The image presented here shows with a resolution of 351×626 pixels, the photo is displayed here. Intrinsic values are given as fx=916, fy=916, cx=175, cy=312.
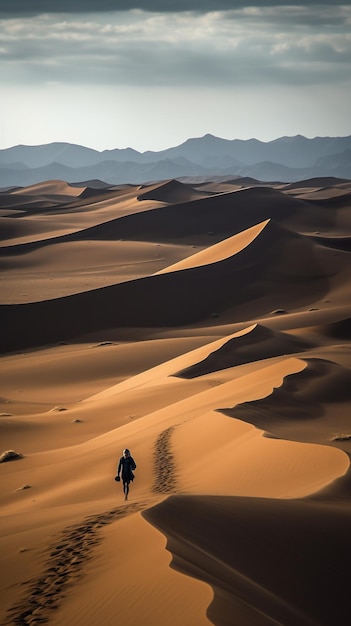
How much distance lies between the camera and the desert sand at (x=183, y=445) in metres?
7.97

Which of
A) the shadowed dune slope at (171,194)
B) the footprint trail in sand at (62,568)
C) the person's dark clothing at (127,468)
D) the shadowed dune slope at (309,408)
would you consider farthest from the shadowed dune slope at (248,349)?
the shadowed dune slope at (171,194)

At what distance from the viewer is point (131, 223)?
89.2 metres

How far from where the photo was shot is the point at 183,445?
16953mm

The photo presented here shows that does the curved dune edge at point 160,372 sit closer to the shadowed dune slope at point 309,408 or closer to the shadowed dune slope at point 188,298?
the shadowed dune slope at point 309,408

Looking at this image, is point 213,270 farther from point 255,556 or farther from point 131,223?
point 255,556

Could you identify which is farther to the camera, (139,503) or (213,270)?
(213,270)

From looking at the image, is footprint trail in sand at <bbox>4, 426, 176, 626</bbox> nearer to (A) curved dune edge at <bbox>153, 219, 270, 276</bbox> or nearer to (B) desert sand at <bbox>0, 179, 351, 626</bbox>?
(B) desert sand at <bbox>0, 179, 351, 626</bbox>

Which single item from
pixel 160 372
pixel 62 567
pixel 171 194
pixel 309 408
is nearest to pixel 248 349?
pixel 160 372

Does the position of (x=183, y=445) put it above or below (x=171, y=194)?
above

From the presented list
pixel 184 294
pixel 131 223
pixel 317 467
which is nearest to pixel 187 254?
pixel 131 223

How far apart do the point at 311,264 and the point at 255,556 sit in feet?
155

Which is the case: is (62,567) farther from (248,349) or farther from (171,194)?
(171,194)

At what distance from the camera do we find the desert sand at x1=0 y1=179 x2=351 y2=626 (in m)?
7.97

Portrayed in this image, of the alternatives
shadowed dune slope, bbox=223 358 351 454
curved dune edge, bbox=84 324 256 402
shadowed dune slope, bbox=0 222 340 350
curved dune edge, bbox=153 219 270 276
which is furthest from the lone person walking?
curved dune edge, bbox=153 219 270 276
